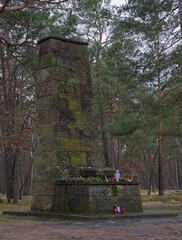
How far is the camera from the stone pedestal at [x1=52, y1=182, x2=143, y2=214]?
29.6 feet

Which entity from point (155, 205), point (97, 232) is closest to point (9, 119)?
point (155, 205)

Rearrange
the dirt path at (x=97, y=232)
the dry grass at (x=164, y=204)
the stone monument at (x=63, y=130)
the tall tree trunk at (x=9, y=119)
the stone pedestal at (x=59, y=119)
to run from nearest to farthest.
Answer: the dirt path at (x=97, y=232)
the stone monument at (x=63, y=130)
the stone pedestal at (x=59, y=119)
the dry grass at (x=164, y=204)
the tall tree trunk at (x=9, y=119)

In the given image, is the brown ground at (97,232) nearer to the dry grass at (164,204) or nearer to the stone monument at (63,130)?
the stone monument at (63,130)

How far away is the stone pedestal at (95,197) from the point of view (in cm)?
902

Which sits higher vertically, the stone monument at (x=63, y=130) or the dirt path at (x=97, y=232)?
the stone monument at (x=63, y=130)

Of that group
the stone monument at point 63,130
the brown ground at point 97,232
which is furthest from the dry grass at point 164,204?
the brown ground at point 97,232

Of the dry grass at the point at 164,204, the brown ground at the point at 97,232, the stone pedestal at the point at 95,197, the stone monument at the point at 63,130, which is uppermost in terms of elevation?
the stone monument at the point at 63,130

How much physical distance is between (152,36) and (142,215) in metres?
6.68

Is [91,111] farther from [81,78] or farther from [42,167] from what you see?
[42,167]

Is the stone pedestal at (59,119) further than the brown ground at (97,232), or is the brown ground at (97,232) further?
the stone pedestal at (59,119)

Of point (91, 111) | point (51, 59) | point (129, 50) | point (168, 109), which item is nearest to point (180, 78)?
point (168, 109)

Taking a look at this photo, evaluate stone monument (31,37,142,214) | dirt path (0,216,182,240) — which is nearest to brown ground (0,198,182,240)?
dirt path (0,216,182,240)

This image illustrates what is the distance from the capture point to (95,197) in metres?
9.09

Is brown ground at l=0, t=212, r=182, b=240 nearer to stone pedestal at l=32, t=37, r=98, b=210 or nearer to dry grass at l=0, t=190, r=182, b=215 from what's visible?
stone pedestal at l=32, t=37, r=98, b=210
